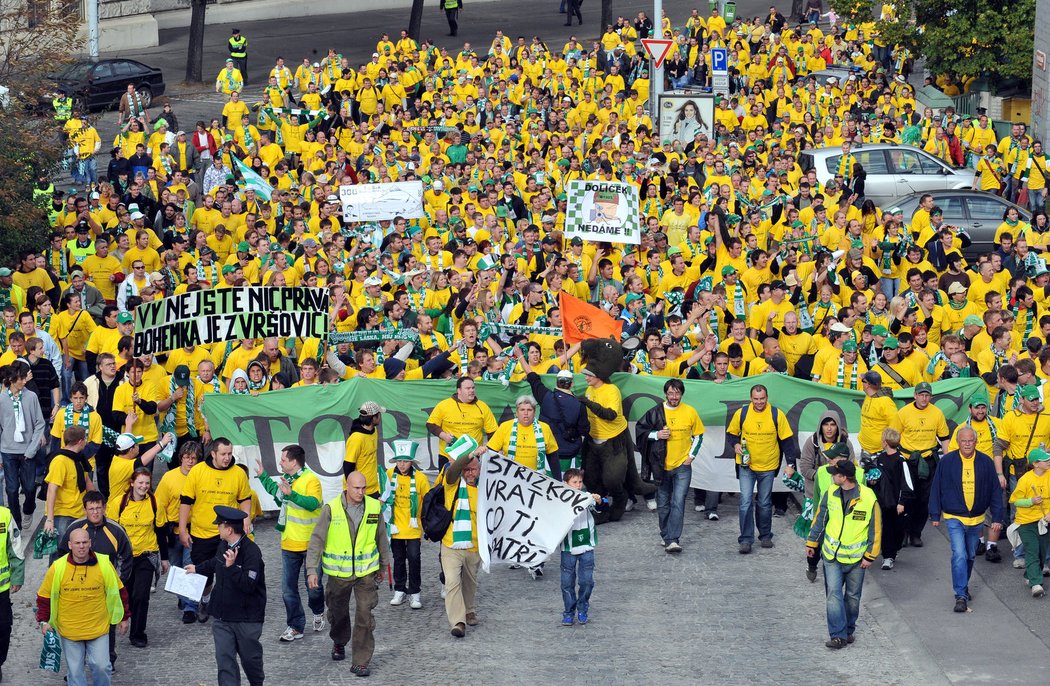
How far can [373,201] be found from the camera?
920 inches

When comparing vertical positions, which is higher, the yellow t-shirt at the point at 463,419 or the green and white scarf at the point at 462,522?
the yellow t-shirt at the point at 463,419

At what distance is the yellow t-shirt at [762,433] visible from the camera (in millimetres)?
14938

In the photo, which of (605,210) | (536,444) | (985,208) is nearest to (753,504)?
(536,444)

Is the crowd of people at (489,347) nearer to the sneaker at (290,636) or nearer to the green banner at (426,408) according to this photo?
the sneaker at (290,636)

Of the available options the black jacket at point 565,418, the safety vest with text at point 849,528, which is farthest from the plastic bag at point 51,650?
the safety vest with text at point 849,528

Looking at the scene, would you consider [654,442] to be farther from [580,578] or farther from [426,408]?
[426,408]

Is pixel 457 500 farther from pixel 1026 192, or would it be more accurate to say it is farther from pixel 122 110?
pixel 122 110

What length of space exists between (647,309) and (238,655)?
24.2 feet

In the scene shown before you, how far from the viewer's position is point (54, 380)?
16250mm

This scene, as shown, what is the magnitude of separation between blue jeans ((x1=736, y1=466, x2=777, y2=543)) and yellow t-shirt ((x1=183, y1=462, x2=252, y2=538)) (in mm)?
4296

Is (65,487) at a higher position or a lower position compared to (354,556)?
higher

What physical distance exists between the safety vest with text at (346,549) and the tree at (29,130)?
35.4 feet

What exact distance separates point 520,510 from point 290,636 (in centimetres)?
198

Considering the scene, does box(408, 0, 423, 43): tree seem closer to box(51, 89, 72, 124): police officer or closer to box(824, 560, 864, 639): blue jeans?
box(51, 89, 72, 124): police officer
